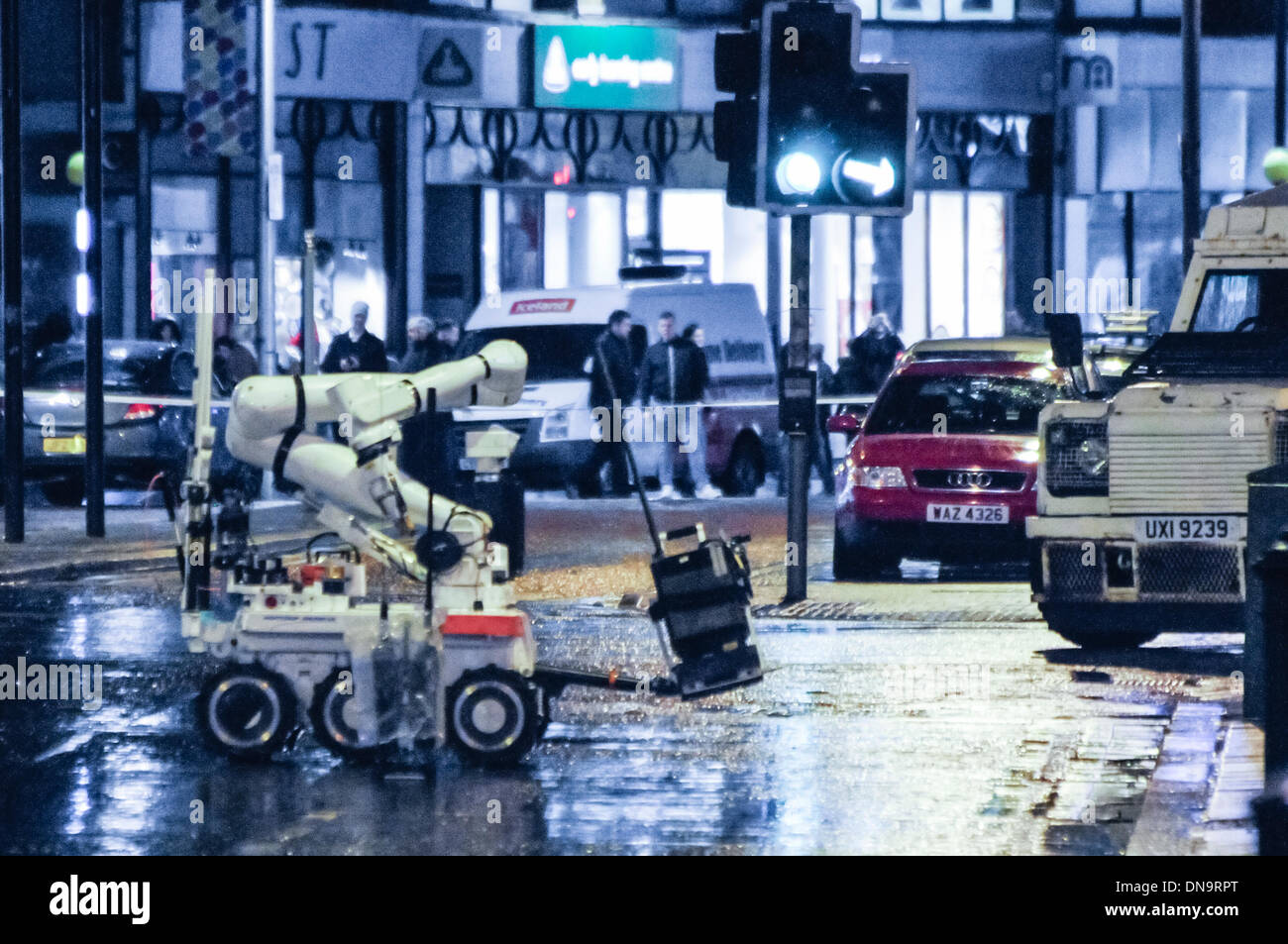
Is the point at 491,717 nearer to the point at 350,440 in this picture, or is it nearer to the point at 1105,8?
the point at 350,440

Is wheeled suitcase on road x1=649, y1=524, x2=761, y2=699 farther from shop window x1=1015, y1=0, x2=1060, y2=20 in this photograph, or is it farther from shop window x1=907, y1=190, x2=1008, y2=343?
shop window x1=1015, y1=0, x2=1060, y2=20

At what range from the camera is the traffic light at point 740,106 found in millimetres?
13484

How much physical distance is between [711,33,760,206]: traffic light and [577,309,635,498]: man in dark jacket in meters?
8.34

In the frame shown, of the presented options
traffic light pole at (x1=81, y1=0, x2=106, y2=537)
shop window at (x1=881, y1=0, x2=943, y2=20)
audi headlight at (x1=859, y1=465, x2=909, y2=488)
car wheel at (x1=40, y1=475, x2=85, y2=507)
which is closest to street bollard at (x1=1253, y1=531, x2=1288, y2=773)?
audi headlight at (x1=859, y1=465, x2=909, y2=488)

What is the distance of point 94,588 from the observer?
1505 cm

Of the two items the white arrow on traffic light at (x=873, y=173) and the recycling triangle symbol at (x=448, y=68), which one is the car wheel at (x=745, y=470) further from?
the recycling triangle symbol at (x=448, y=68)

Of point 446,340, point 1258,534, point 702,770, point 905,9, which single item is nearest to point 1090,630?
point 1258,534

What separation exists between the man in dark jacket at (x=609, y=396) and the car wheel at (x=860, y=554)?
6.41 metres

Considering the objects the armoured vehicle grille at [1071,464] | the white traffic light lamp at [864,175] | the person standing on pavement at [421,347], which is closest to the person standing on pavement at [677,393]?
the person standing on pavement at [421,347]

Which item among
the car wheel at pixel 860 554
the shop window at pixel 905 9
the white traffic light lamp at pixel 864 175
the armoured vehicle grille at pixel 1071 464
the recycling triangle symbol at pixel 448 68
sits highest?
the shop window at pixel 905 9

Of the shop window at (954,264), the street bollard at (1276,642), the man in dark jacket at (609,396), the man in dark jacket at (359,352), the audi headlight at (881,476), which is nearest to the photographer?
the street bollard at (1276,642)

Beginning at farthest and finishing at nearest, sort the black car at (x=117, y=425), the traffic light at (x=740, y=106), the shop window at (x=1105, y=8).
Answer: the shop window at (x=1105, y=8)
the black car at (x=117, y=425)
the traffic light at (x=740, y=106)

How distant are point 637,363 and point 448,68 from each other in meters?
9.96
